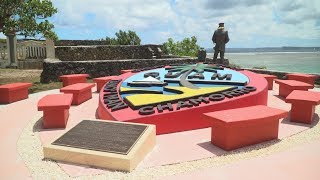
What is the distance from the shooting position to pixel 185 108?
5984 millimetres

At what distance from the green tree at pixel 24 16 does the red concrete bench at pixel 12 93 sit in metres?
3.49

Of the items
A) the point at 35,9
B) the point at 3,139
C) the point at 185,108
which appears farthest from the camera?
the point at 35,9

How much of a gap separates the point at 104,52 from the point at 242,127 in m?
16.8

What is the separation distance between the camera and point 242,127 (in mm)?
4906

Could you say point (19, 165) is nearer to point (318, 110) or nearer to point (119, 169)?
point (119, 169)

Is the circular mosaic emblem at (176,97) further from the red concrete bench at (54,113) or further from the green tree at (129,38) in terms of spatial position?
the green tree at (129,38)

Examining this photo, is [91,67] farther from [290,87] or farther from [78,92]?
[290,87]

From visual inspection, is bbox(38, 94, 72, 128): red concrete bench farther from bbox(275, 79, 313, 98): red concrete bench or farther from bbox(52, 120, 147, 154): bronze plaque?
bbox(275, 79, 313, 98): red concrete bench

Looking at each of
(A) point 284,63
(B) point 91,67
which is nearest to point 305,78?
(B) point 91,67

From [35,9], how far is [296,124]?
34.1 feet

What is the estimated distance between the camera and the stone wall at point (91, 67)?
13125mm

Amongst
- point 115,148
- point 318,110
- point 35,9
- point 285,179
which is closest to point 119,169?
point 115,148

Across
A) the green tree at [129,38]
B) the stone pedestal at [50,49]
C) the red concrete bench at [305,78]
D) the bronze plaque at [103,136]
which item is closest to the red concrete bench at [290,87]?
the red concrete bench at [305,78]

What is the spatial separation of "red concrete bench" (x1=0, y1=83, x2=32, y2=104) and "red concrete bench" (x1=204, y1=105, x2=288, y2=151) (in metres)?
6.35
